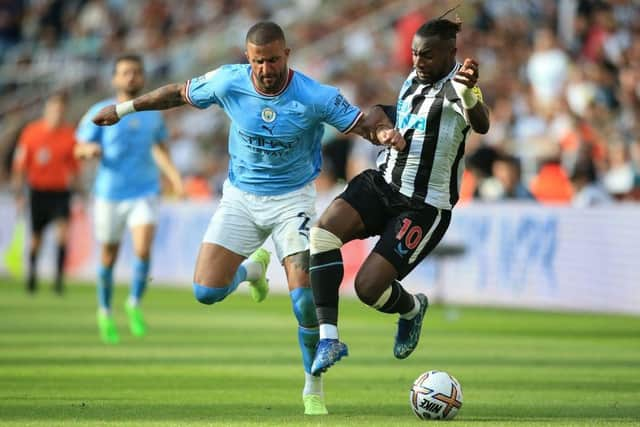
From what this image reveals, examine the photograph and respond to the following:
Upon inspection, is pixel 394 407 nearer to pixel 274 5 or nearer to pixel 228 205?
pixel 228 205

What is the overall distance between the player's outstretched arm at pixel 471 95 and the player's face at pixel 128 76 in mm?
6046

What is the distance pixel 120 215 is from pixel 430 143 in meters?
6.33

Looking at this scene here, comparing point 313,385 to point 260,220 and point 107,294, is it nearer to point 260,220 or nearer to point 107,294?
point 260,220

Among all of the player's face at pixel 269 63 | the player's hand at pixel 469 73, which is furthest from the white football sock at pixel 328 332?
the player's hand at pixel 469 73

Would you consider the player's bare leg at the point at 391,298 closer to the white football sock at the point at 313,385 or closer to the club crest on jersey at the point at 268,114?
the white football sock at the point at 313,385

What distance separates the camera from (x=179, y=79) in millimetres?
31578

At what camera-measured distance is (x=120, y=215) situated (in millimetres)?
15117

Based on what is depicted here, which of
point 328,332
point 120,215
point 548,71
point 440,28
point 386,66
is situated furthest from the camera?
point 386,66

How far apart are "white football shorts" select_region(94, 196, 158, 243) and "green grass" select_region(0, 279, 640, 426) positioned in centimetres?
112

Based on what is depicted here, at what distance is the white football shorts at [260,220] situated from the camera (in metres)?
9.70

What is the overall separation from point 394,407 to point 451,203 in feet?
4.77

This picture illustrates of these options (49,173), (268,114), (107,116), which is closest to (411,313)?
(268,114)

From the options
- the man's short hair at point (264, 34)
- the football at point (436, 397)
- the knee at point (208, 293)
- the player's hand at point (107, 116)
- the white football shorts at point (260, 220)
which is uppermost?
the man's short hair at point (264, 34)

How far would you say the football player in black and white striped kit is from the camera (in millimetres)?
9297
